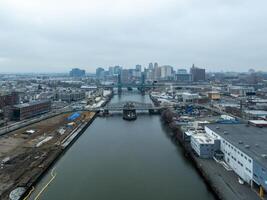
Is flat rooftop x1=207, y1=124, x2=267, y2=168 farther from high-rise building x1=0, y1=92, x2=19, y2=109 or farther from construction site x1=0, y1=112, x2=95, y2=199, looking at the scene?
high-rise building x1=0, y1=92, x2=19, y2=109

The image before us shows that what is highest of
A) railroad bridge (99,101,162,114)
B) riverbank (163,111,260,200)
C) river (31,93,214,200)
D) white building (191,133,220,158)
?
railroad bridge (99,101,162,114)

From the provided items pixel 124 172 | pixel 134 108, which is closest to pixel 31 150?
pixel 124 172

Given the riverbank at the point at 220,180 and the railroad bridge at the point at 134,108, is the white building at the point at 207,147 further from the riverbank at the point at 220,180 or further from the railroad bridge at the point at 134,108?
the railroad bridge at the point at 134,108

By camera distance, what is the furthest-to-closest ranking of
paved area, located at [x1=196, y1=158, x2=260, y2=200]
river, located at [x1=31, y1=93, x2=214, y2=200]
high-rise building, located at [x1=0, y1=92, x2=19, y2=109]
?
high-rise building, located at [x1=0, y1=92, x2=19, y2=109]
river, located at [x1=31, y1=93, x2=214, y2=200]
paved area, located at [x1=196, y1=158, x2=260, y2=200]

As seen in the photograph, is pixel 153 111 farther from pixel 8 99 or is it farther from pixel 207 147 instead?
pixel 207 147

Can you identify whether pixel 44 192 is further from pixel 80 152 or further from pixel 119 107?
pixel 119 107

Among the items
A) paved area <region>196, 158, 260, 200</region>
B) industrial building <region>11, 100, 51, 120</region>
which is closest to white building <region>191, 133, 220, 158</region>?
paved area <region>196, 158, 260, 200</region>

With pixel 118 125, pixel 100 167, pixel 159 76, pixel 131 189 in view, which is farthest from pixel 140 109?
pixel 159 76
